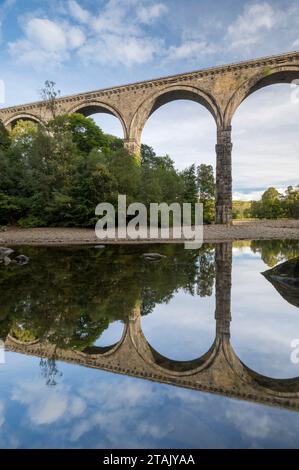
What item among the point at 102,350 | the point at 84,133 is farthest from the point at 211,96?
the point at 102,350

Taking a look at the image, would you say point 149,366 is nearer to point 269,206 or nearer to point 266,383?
point 266,383

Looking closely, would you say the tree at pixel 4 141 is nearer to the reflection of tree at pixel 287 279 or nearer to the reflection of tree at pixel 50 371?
the reflection of tree at pixel 287 279

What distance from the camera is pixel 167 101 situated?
26.2 m

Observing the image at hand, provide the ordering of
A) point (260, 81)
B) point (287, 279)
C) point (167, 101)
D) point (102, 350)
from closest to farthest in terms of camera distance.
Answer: point (102, 350) < point (287, 279) < point (260, 81) < point (167, 101)

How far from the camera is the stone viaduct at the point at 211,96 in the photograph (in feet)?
70.8

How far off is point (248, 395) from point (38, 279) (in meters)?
4.03

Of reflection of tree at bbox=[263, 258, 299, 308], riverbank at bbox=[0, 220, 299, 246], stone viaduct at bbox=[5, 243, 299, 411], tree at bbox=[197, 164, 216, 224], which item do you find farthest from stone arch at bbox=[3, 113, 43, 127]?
stone viaduct at bbox=[5, 243, 299, 411]

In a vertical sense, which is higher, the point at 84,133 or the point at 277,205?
the point at 84,133

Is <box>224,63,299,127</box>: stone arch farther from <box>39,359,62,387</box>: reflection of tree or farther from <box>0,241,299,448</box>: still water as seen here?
<box>39,359,62,387</box>: reflection of tree

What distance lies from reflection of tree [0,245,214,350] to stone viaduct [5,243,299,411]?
0.18 metres

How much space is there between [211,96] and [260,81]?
3659mm
